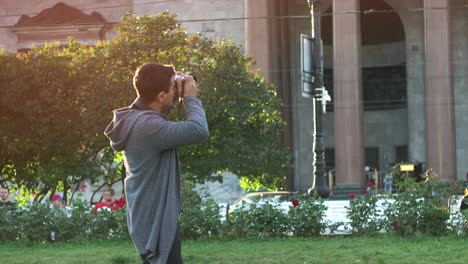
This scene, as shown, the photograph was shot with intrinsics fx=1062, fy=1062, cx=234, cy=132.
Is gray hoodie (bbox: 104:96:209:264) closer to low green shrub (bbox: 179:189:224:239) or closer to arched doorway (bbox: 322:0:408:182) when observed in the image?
low green shrub (bbox: 179:189:224:239)

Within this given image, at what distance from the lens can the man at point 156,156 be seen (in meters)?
7.08

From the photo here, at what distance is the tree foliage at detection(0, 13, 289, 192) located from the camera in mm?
33531

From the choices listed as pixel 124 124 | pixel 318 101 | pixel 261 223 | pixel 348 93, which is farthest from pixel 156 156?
pixel 348 93

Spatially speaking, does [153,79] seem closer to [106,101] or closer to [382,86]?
[106,101]

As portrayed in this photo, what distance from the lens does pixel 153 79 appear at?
721cm

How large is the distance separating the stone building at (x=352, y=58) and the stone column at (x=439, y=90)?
0.15ft

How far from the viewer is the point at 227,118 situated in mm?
Result: 34500

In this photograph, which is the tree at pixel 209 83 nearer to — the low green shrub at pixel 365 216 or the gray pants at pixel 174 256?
the low green shrub at pixel 365 216

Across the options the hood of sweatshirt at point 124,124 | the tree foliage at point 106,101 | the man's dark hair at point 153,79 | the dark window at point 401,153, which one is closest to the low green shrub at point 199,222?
the hood of sweatshirt at point 124,124

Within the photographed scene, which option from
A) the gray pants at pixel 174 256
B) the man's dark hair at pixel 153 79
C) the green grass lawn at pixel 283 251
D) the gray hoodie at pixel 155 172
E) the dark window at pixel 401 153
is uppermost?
the man's dark hair at pixel 153 79

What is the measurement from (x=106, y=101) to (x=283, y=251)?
19661 millimetres

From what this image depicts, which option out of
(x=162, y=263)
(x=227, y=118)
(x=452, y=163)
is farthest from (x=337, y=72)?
(x=162, y=263)

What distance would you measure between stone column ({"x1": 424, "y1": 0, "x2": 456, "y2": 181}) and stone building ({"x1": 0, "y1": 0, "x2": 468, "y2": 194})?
5cm

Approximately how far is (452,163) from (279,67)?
11.3m
